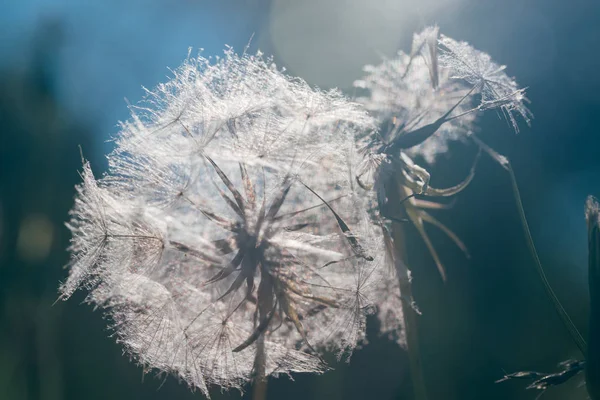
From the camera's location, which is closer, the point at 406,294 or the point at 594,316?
the point at 594,316

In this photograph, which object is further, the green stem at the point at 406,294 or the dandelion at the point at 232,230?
the dandelion at the point at 232,230

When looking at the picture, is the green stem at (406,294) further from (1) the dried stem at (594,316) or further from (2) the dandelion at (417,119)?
(1) the dried stem at (594,316)

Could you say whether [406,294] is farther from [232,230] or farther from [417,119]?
[417,119]

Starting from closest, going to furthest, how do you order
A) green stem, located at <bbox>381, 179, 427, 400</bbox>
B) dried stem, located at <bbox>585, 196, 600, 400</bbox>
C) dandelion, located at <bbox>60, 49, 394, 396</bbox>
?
dried stem, located at <bbox>585, 196, 600, 400</bbox>
green stem, located at <bbox>381, 179, 427, 400</bbox>
dandelion, located at <bbox>60, 49, 394, 396</bbox>

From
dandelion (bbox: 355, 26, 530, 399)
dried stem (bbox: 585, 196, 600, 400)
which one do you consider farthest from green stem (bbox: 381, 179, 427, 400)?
dried stem (bbox: 585, 196, 600, 400)

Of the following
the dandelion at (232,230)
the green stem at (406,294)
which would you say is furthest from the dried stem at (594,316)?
the dandelion at (232,230)

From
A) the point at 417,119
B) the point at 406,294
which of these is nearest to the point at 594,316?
the point at 406,294

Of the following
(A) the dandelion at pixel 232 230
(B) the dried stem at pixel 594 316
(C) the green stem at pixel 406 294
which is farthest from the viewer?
(A) the dandelion at pixel 232 230

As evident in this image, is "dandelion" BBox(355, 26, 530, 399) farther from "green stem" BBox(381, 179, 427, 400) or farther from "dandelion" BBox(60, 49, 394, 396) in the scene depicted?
"dandelion" BBox(60, 49, 394, 396)

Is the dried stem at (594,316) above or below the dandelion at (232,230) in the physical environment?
below
